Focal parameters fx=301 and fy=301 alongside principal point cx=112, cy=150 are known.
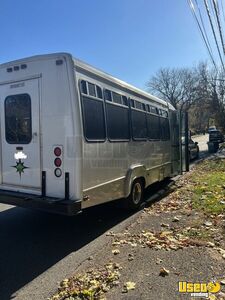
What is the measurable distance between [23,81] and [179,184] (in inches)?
278

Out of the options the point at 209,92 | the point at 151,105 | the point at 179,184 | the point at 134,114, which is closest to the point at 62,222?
the point at 134,114

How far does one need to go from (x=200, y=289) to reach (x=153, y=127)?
5.66 meters

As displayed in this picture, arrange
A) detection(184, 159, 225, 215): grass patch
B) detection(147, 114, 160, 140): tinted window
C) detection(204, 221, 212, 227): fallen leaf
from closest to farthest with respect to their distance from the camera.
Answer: detection(204, 221, 212, 227): fallen leaf, detection(184, 159, 225, 215): grass patch, detection(147, 114, 160, 140): tinted window

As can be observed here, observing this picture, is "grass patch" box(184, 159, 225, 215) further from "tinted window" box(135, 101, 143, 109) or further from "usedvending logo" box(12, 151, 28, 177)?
"usedvending logo" box(12, 151, 28, 177)

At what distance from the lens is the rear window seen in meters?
5.36

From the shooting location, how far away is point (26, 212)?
7254 millimetres

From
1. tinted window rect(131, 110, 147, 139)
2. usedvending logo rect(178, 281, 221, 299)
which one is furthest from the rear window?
usedvending logo rect(178, 281, 221, 299)

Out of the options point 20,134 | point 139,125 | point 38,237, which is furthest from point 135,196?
point 20,134

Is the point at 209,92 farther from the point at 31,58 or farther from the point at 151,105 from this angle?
the point at 31,58

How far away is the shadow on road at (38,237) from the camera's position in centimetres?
426

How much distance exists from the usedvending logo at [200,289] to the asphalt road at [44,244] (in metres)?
1.54

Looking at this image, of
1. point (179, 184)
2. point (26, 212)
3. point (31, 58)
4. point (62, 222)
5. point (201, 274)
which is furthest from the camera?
point (179, 184)

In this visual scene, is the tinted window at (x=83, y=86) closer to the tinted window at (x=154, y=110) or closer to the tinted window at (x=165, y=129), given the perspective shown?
the tinted window at (x=154, y=110)

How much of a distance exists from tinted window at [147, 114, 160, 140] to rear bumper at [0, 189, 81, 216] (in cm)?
406
